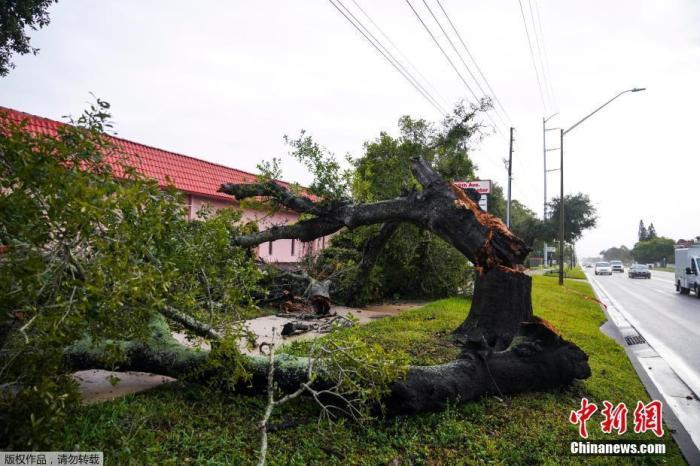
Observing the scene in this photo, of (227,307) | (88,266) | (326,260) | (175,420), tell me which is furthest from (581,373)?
(326,260)

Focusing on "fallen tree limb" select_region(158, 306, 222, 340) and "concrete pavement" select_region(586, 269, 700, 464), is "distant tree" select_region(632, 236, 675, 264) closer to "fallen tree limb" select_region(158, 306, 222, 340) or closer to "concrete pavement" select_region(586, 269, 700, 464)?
"concrete pavement" select_region(586, 269, 700, 464)

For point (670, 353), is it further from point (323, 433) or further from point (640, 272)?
point (640, 272)

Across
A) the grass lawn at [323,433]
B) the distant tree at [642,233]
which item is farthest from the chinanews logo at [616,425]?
the distant tree at [642,233]

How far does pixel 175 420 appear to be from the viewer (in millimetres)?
3654

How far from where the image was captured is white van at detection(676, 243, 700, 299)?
18422mm

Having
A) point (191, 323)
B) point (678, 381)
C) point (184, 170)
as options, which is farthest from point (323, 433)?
point (184, 170)

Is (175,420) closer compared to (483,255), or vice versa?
(175,420)

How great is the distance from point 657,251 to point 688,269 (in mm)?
81063

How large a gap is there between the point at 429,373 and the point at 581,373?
1.89 m

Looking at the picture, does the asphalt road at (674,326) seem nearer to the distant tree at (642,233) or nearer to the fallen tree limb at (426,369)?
the fallen tree limb at (426,369)

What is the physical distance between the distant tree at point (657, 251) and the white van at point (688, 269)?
2903 inches

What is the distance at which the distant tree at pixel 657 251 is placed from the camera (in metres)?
84.6

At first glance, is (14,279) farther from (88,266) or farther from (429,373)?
(429,373)

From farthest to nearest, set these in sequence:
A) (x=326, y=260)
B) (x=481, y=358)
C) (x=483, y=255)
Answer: (x=326, y=260) < (x=483, y=255) < (x=481, y=358)
